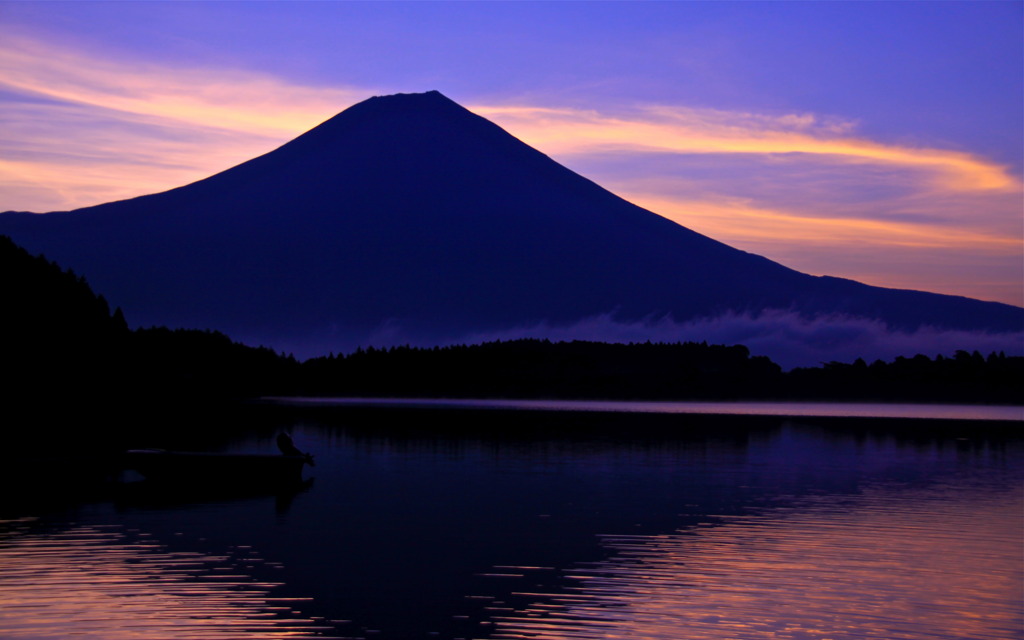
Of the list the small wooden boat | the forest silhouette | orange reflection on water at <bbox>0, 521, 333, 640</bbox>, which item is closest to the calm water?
orange reflection on water at <bbox>0, 521, 333, 640</bbox>

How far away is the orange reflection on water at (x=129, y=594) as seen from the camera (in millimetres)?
16109

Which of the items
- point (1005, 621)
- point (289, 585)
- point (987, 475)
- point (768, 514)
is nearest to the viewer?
point (1005, 621)

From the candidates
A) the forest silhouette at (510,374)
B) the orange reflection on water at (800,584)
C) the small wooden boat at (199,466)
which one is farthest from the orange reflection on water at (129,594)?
the forest silhouette at (510,374)

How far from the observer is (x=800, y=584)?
20.0m

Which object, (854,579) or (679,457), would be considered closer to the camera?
(854,579)

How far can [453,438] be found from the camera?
62656 millimetres

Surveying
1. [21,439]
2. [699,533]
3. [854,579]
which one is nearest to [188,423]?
[21,439]

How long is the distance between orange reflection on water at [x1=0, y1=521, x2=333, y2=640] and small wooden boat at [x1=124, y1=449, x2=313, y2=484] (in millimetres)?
10524

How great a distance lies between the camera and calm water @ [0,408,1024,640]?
669 inches

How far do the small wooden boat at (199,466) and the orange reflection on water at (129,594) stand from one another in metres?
10.5

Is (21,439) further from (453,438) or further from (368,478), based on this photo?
(453,438)

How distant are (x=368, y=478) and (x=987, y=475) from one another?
22537 millimetres

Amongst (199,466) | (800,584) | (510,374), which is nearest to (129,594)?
(800,584)

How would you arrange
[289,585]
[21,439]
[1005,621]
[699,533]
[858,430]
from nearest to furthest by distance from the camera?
[1005,621] < [289,585] < [699,533] < [21,439] < [858,430]
